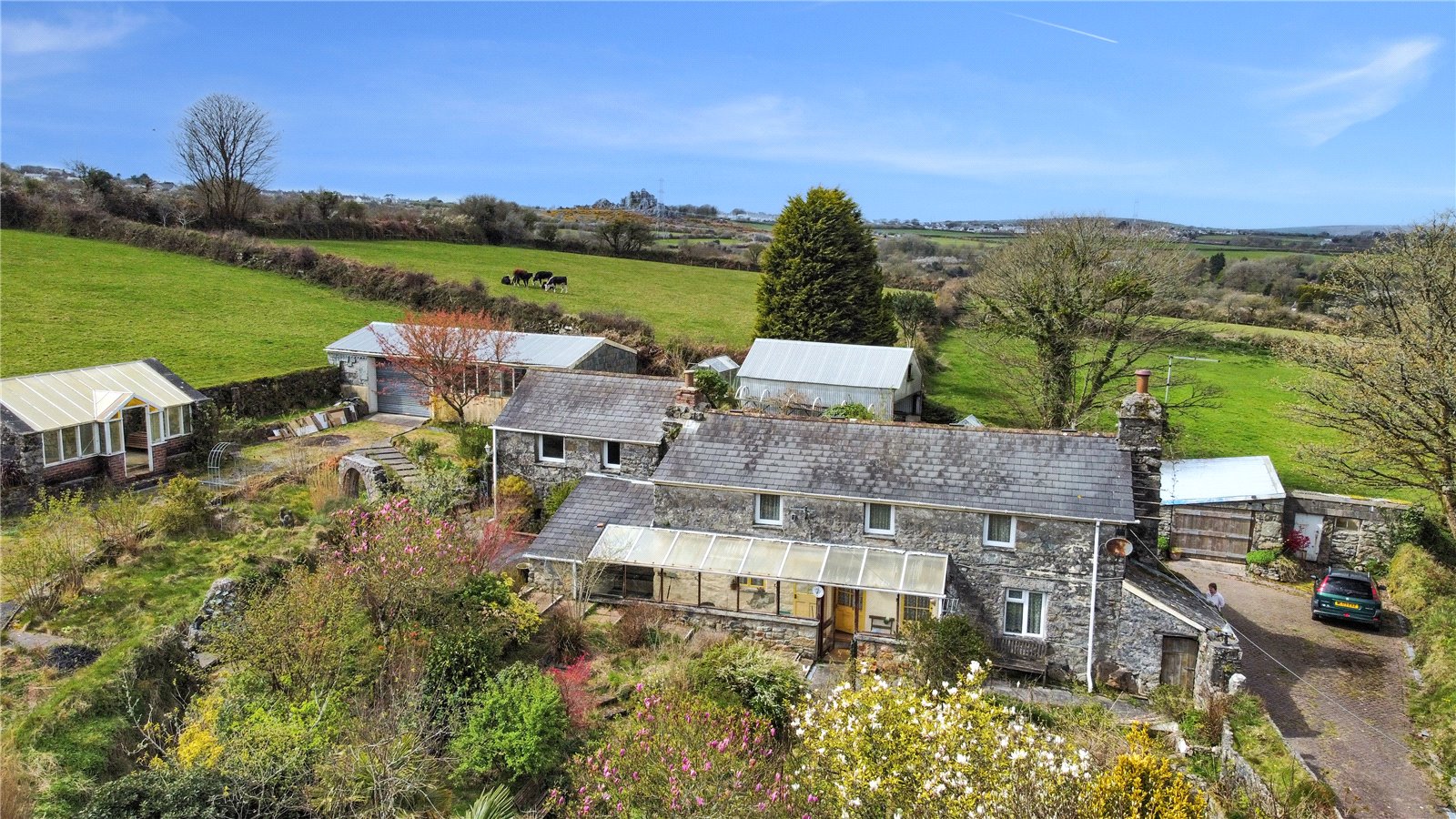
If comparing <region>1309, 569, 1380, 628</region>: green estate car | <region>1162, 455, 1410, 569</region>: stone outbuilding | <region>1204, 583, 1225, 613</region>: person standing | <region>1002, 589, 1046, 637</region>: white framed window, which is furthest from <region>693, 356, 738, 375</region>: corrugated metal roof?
<region>1309, 569, 1380, 628</region>: green estate car

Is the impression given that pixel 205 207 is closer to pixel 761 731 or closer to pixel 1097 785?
pixel 761 731

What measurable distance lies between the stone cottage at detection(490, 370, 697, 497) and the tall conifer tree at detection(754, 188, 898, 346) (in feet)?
51.4

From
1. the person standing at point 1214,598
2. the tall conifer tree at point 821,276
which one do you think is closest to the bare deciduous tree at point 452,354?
the tall conifer tree at point 821,276

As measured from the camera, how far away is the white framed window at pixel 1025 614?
19516 mm

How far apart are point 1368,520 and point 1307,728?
12002 millimetres

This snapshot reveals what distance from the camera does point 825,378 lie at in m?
35.8

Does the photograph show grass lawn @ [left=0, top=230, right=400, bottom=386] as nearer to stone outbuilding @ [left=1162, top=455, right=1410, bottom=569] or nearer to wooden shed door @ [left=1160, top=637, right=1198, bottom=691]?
wooden shed door @ [left=1160, top=637, right=1198, bottom=691]

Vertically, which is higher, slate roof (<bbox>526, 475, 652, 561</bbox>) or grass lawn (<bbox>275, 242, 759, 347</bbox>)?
grass lawn (<bbox>275, 242, 759, 347</bbox>)

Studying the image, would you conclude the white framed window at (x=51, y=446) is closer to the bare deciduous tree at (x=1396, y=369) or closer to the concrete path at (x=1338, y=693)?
the concrete path at (x=1338, y=693)

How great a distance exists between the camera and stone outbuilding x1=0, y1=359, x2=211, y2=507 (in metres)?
23.1

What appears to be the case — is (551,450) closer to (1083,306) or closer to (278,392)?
(278,392)

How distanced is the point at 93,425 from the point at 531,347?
1496 cm

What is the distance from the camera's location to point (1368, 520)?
2608cm

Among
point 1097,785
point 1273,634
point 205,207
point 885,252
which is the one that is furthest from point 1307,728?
point 885,252
